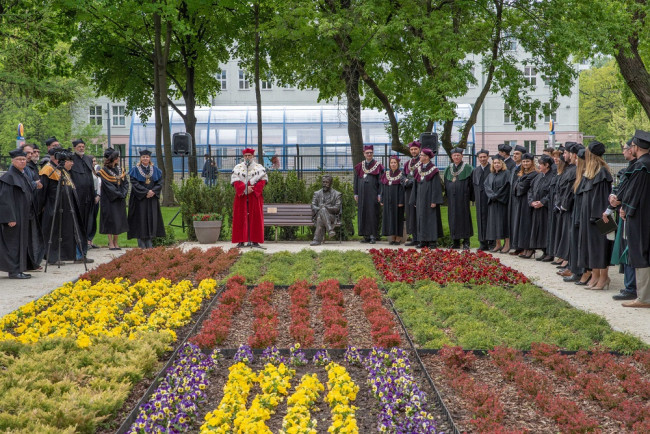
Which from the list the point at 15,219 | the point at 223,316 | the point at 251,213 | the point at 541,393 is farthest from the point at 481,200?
the point at 541,393

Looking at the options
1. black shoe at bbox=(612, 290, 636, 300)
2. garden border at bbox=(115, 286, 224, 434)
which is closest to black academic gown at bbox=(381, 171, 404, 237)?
black shoe at bbox=(612, 290, 636, 300)

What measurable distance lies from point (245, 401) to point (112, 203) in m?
11.4

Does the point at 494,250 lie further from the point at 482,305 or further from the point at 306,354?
the point at 306,354

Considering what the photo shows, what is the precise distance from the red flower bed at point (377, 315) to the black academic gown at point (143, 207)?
685 centimetres

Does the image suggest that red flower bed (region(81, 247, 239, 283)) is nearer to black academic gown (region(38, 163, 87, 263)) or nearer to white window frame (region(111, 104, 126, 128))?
black academic gown (region(38, 163, 87, 263))

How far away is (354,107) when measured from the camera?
81.1 feet

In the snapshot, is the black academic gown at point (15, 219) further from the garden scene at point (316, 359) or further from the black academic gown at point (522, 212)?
the black academic gown at point (522, 212)

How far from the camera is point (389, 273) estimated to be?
40.7 feet

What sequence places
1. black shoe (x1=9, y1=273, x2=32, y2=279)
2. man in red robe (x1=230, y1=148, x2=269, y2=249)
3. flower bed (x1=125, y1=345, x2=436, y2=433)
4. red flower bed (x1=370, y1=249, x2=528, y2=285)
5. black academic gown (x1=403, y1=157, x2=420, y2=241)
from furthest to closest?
black academic gown (x1=403, y1=157, x2=420, y2=241) < man in red robe (x1=230, y1=148, x2=269, y2=249) < black shoe (x1=9, y1=273, x2=32, y2=279) < red flower bed (x1=370, y1=249, x2=528, y2=285) < flower bed (x1=125, y1=345, x2=436, y2=433)

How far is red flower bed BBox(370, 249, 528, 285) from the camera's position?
12.1 metres

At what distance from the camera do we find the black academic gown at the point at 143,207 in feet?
55.3

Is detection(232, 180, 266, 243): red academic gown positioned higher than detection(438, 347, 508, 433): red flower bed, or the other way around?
detection(232, 180, 266, 243): red academic gown

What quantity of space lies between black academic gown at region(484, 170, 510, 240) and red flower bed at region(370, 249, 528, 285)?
161cm

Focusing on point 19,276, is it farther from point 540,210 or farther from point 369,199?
point 540,210
